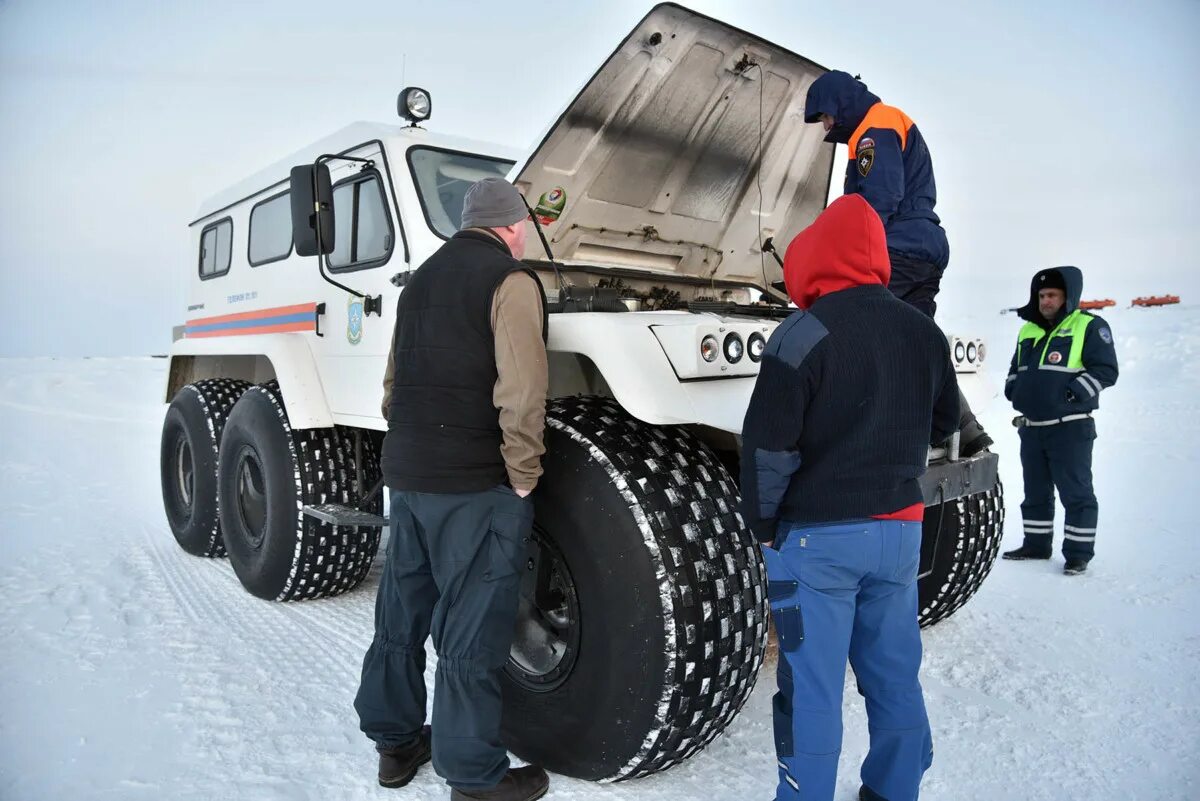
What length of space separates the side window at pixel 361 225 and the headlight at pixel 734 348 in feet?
5.58

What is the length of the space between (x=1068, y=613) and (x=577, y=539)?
9.66 feet

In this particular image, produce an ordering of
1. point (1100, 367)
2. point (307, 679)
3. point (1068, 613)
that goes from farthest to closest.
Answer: point (1100, 367), point (1068, 613), point (307, 679)

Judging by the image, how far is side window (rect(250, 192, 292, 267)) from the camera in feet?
15.2

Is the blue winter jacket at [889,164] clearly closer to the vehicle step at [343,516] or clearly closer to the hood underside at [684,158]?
the hood underside at [684,158]

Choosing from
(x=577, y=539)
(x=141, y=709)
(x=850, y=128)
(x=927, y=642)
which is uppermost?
(x=850, y=128)

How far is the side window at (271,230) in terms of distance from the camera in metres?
4.63

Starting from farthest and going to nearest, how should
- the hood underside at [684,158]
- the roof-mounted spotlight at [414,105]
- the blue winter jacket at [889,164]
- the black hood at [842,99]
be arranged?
1. the roof-mounted spotlight at [414,105]
2. the hood underside at [684,158]
3. the black hood at [842,99]
4. the blue winter jacket at [889,164]

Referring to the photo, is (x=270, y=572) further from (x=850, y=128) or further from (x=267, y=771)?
(x=850, y=128)

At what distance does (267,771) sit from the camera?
2.67 meters

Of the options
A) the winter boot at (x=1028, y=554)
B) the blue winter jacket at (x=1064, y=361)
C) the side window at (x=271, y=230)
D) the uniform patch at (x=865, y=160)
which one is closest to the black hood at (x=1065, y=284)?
the blue winter jacket at (x=1064, y=361)

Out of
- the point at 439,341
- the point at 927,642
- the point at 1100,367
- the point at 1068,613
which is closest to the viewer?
the point at 439,341

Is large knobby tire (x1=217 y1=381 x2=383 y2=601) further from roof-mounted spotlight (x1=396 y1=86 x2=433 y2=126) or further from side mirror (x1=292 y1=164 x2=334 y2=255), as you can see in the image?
roof-mounted spotlight (x1=396 y1=86 x2=433 y2=126)

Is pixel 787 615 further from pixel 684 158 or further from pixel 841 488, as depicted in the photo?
pixel 684 158

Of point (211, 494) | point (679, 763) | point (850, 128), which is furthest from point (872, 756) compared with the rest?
point (211, 494)
